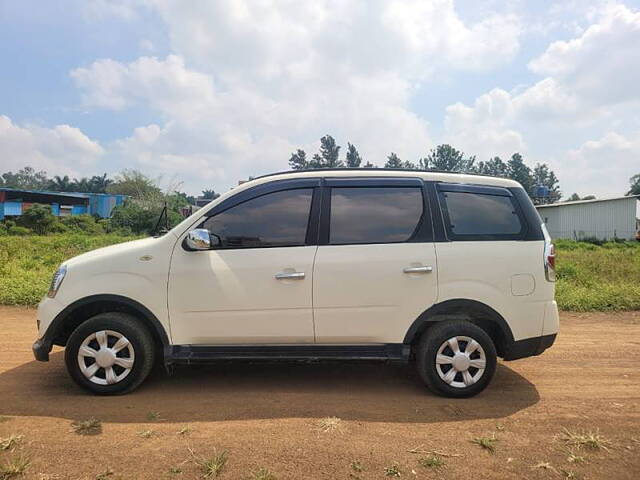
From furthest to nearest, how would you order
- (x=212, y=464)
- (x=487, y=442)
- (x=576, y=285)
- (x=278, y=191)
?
1. (x=576, y=285)
2. (x=278, y=191)
3. (x=487, y=442)
4. (x=212, y=464)

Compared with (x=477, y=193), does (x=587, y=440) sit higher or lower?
lower

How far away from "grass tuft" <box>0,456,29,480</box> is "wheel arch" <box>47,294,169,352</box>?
133 centimetres

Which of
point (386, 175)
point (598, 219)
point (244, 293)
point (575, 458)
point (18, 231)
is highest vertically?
point (18, 231)

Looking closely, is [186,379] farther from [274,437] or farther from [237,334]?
[274,437]

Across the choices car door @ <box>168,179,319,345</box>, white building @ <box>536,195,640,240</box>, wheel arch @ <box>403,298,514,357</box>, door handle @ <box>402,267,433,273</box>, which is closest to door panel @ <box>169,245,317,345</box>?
car door @ <box>168,179,319,345</box>

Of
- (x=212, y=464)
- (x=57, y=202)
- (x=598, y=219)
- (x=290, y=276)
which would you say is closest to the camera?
(x=212, y=464)

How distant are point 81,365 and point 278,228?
2.05 meters

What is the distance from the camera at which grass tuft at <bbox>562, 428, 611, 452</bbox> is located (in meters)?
3.15

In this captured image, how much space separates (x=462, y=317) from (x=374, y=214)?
1211 millimetres

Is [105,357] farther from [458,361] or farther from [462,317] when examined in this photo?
[462,317]

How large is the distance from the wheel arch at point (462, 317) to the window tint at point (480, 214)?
25.2 inches

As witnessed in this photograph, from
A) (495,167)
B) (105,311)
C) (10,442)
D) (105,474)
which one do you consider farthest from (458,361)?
(495,167)

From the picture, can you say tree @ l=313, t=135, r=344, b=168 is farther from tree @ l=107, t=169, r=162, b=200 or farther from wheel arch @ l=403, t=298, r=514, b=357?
wheel arch @ l=403, t=298, r=514, b=357

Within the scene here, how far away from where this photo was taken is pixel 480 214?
4.16 meters
